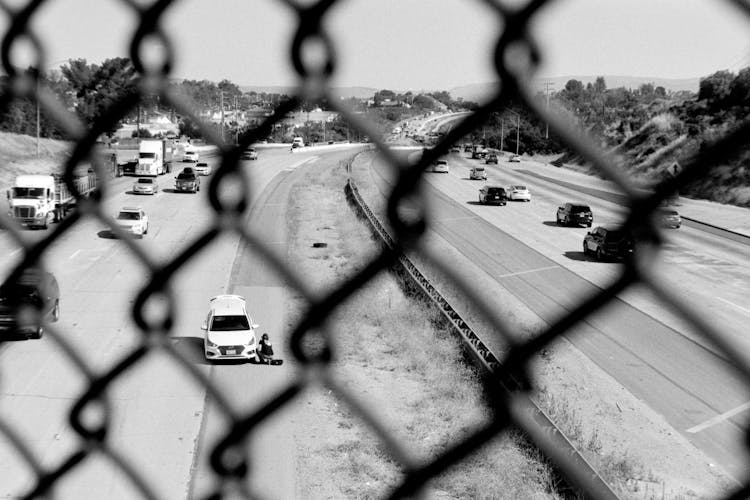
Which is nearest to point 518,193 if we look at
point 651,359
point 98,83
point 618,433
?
point 651,359

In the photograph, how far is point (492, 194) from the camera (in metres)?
36.5

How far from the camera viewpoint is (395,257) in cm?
205

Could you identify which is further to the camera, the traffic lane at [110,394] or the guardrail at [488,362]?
the traffic lane at [110,394]

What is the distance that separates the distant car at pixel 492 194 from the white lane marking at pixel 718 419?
2036 cm

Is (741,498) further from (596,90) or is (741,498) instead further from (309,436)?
(309,436)

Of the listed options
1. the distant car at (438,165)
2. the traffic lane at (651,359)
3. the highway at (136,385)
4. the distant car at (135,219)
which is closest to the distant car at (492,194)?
the traffic lane at (651,359)

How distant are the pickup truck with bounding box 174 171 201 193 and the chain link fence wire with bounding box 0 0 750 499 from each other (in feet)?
80.2

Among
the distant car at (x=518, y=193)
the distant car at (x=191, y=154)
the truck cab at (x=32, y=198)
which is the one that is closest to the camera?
the distant car at (x=191, y=154)

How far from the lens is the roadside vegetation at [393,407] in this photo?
12.8 meters

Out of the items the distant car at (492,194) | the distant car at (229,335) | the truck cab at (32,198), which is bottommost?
the distant car at (229,335)

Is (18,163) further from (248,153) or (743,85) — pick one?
(743,85)

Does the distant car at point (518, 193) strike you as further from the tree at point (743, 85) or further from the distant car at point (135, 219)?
the tree at point (743, 85)

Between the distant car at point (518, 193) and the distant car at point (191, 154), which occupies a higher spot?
the distant car at point (191, 154)

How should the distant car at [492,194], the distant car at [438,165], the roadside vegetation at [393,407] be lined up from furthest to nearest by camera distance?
1. the distant car at [492,194]
2. the roadside vegetation at [393,407]
3. the distant car at [438,165]
